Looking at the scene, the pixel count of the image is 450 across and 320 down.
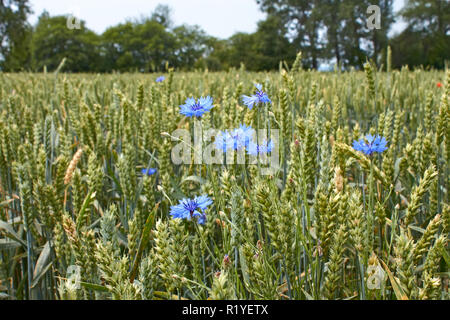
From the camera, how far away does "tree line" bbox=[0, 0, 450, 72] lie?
20.5 m

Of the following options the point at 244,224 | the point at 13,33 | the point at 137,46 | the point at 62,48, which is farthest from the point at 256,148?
the point at 62,48

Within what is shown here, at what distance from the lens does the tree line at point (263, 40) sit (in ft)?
67.2

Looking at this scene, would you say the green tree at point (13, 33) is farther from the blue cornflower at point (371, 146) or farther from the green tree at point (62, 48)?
the blue cornflower at point (371, 146)

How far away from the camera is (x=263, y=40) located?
26297mm

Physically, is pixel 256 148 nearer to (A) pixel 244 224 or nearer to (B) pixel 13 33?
(A) pixel 244 224

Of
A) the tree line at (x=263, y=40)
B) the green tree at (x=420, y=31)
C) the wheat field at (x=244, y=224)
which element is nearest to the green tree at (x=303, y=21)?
the tree line at (x=263, y=40)

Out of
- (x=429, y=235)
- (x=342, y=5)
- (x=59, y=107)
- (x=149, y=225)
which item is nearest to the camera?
(x=429, y=235)

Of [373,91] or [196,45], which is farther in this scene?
[196,45]

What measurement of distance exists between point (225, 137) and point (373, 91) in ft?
1.79

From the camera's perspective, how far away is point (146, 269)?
517mm

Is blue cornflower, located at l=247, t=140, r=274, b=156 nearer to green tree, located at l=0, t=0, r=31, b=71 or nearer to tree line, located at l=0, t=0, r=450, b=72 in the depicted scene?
tree line, located at l=0, t=0, r=450, b=72

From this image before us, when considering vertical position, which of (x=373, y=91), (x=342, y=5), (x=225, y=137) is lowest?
(x=225, y=137)
